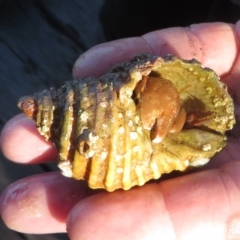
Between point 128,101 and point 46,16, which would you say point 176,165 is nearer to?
point 128,101

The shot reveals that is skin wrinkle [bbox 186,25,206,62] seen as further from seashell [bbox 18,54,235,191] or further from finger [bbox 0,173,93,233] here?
finger [bbox 0,173,93,233]

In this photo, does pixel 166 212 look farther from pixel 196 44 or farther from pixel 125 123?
pixel 196 44

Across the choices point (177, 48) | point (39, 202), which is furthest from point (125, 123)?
point (177, 48)

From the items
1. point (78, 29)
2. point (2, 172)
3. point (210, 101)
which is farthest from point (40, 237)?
point (78, 29)

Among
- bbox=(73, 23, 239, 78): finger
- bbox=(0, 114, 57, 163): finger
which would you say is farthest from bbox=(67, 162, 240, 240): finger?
bbox=(73, 23, 239, 78): finger

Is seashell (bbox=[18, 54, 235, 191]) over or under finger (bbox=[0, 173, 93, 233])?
over

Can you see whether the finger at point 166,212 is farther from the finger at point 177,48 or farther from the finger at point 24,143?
the finger at point 177,48
